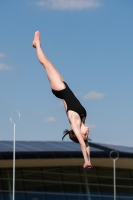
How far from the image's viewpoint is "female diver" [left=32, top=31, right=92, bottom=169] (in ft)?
34.0

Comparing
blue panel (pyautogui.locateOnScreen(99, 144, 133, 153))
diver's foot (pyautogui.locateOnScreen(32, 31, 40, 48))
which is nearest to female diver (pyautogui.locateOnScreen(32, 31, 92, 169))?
diver's foot (pyautogui.locateOnScreen(32, 31, 40, 48))

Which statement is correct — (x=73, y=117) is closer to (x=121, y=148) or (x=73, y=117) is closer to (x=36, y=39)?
(x=36, y=39)

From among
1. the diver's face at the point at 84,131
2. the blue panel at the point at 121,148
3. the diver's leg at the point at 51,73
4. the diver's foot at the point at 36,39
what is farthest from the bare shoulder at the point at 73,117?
the blue panel at the point at 121,148

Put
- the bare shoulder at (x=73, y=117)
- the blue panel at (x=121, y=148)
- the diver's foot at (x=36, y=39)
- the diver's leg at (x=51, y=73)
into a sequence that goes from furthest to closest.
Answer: the blue panel at (x=121, y=148), the diver's foot at (x=36, y=39), the diver's leg at (x=51, y=73), the bare shoulder at (x=73, y=117)

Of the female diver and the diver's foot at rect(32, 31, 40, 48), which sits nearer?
the female diver

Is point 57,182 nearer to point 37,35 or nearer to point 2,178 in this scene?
point 2,178

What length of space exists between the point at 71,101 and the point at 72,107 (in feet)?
0.30

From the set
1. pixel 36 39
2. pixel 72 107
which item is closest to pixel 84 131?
pixel 72 107

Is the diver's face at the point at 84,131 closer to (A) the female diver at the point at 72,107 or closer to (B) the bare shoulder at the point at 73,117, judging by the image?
(A) the female diver at the point at 72,107

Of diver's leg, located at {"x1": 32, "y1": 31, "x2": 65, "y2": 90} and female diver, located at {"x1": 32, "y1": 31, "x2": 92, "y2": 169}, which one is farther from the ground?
diver's leg, located at {"x1": 32, "y1": 31, "x2": 65, "y2": 90}

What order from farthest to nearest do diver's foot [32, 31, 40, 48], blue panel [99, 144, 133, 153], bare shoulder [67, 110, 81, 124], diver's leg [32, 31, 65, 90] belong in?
1. blue panel [99, 144, 133, 153]
2. diver's foot [32, 31, 40, 48]
3. diver's leg [32, 31, 65, 90]
4. bare shoulder [67, 110, 81, 124]

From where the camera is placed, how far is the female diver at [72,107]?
10375 mm

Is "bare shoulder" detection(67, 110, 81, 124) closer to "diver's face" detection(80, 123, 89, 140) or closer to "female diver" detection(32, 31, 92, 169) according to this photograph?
"female diver" detection(32, 31, 92, 169)

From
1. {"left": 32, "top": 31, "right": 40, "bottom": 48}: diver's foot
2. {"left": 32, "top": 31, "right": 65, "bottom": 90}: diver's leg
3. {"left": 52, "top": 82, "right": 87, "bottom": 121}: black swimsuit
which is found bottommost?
{"left": 52, "top": 82, "right": 87, "bottom": 121}: black swimsuit
